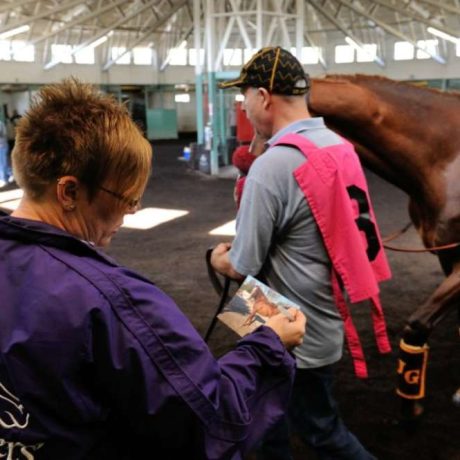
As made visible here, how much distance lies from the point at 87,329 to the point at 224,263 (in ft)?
3.69

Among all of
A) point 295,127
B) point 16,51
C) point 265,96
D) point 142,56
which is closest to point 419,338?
point 295,127

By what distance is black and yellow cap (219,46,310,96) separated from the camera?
189 cm

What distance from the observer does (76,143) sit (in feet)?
3.23

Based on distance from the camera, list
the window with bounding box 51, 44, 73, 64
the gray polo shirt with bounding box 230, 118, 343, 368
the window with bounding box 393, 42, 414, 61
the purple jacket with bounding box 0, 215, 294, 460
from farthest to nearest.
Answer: the window with bounding box 393, 42, 414, 61 < the window with bounding box 51, 44, 73, 64 < the gray polo shirt with bounding box 230, 118, 343, 368 < the purple jacket with bounding box 0, 215, 294, 460

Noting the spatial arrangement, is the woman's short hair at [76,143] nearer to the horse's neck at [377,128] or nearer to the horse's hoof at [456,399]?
the horse's neck at [377,128]

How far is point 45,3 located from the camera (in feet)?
71.2

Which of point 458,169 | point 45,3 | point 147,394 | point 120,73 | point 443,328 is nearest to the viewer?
point 147,394

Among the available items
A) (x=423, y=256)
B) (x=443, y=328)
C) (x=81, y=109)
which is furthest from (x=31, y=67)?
(x=81, y=109)

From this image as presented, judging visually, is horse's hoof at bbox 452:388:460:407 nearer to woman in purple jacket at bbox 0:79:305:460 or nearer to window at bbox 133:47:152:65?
woman in purple jacket at bbox 0:79:305:460

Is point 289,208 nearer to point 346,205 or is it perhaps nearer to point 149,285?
point 346,205

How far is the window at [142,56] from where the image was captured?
26109mm

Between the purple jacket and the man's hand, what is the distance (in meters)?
0.34

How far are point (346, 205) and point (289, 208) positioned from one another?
0.63 ft

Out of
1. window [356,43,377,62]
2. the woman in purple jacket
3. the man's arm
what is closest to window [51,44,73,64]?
window [356,43,377,62]
